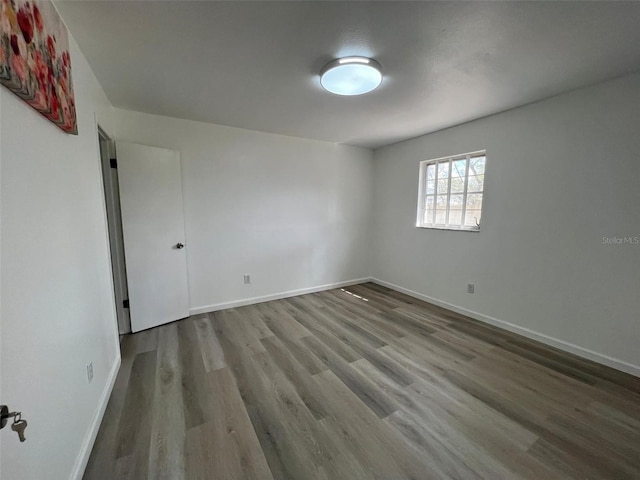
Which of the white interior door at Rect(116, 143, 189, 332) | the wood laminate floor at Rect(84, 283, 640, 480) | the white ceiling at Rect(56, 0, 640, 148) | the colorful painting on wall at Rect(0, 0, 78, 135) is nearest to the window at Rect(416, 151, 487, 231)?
the white ceiling at Rect(56, 0, 640, 148)

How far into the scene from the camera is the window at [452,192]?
3154 mm

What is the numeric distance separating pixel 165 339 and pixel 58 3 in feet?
8.73

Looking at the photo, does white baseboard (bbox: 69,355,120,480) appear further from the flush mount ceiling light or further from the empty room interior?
the flush mount ceiling light

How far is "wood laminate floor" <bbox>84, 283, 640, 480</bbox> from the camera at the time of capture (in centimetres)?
136

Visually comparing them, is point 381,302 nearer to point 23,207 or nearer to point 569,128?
point 569,128

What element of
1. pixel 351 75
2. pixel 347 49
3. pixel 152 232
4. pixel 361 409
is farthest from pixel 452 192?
pixel 152 232

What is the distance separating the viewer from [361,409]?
5.73 feet

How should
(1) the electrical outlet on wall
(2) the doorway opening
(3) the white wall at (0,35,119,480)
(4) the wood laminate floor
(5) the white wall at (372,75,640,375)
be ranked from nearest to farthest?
(3) the white wall at (0,35,119,480) < (4) the wood laminate floor < (1) the electrical outlet on wall < (5) the white wall at (372,75,640,375) < (2) the doorway opening

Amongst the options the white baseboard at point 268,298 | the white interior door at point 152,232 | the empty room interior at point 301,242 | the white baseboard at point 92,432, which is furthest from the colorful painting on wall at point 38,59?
the white baseboard at point 268,298

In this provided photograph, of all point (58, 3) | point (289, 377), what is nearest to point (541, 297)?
point (289, 377)

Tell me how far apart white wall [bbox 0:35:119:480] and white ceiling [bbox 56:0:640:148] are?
0.46 meters

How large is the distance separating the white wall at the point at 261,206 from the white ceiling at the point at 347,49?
586mm

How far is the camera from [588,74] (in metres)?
2.03

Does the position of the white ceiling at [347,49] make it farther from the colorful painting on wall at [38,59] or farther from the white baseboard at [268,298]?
the white baseboard at [268,298]
